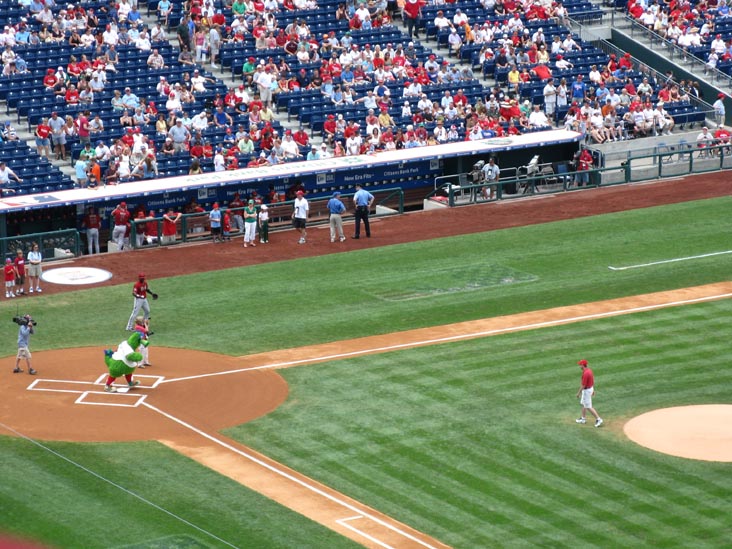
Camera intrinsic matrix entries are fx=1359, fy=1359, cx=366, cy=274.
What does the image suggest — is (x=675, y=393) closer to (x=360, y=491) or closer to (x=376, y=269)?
(x=360, y=491)

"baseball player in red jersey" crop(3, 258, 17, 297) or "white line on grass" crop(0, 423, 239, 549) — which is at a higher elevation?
"baseball player in red jersey" crop(3, 258, 17, 297)

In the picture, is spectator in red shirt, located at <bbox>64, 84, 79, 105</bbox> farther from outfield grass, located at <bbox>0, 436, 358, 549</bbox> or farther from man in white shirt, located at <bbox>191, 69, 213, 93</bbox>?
outfield grass, located at <bbox>0, 436, 358, 549</bbox>

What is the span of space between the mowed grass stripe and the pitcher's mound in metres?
0.35

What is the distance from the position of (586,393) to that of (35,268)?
16180mm

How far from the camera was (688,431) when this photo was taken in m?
26.0

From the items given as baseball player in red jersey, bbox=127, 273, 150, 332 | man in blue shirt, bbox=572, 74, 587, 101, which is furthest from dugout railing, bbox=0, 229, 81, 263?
man in blue shirt, bbox=572, 74, 587, 101

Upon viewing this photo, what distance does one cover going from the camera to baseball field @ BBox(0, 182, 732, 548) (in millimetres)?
22141

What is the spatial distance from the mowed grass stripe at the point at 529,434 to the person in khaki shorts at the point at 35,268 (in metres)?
9.25

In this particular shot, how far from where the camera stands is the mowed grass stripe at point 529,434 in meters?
22.3

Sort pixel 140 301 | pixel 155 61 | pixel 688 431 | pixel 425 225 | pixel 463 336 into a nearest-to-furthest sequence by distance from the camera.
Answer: pixel 688 431, pixel 140 301, pixel 463 336, pixel 425 225, pixel 155 61

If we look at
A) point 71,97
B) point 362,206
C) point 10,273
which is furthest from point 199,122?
point 10,273

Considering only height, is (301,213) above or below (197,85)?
below

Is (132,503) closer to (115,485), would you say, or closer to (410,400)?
(115,485)

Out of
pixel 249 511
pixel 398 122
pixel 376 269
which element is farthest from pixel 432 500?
pixel 398 122
